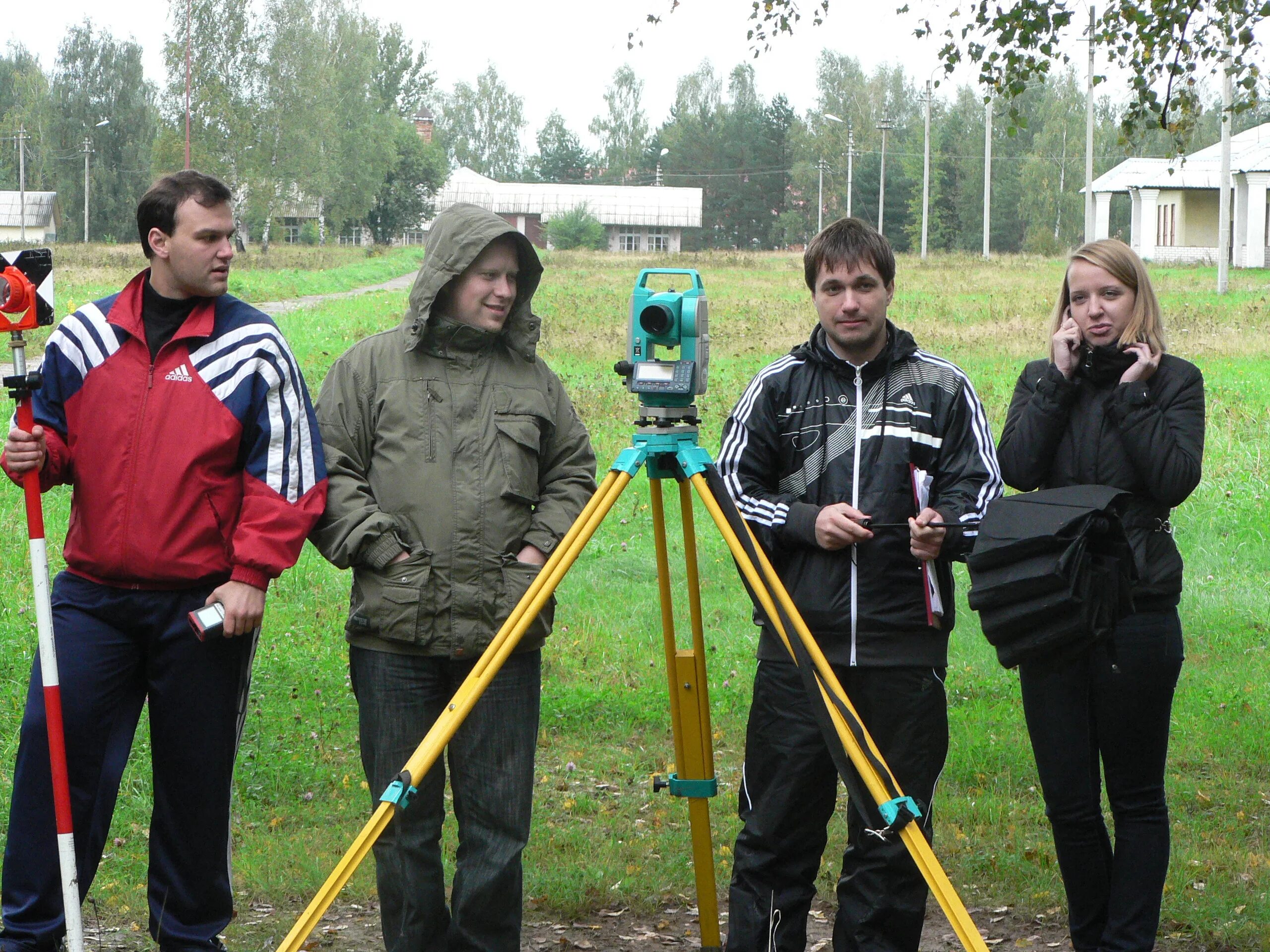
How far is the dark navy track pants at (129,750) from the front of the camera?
3.06 metres

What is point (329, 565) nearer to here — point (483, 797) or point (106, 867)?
point (106, 867)

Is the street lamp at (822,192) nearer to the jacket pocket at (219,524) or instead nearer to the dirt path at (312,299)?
the dirt path at (312,299)

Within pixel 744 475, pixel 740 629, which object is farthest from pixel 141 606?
pixel 740 629

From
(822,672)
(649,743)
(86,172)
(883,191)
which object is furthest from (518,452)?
(86,172)

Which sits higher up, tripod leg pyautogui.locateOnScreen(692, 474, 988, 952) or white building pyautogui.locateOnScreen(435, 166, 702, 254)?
white building pyautogui.locateOnScreen(435, 166, 702, 254)

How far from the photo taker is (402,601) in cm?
301

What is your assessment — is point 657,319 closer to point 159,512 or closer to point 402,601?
point 402,601

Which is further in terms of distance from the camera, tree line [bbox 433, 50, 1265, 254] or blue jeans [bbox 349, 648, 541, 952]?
tree line [bbox 433, 50, 1265, 254]

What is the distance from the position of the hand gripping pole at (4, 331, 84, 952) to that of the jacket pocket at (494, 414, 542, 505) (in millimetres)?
1044

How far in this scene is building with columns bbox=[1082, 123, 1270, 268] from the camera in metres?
43.4

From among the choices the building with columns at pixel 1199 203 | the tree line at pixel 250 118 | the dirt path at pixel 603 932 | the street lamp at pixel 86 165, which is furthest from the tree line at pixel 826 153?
the dirt path at pixel 603 932

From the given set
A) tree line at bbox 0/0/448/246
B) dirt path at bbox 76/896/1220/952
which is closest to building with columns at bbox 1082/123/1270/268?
tree line at bbox 0/0/448/246

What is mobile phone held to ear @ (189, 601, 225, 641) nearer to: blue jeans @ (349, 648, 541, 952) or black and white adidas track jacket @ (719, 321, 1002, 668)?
blue jeans @ (349, 648, 541, 952)

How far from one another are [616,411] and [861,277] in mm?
9831
